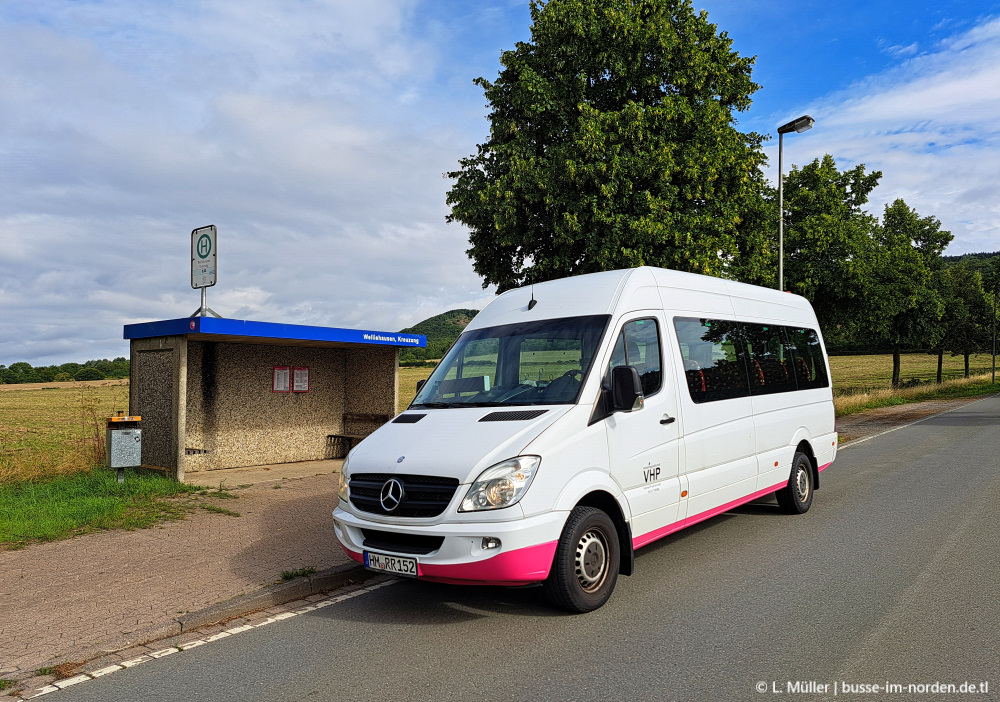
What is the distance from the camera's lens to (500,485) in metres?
4.52

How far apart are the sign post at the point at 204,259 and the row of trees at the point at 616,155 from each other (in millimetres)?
7292

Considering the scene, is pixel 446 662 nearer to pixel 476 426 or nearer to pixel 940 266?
pixel 476 426

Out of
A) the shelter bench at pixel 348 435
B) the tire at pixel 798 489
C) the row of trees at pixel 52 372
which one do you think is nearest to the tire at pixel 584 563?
the tire at pixel 798 489

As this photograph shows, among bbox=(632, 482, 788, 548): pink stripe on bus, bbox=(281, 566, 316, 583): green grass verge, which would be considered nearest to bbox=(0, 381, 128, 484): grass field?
bbox=(281, 566, 316, 583): green grass verge

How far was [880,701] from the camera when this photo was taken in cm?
354

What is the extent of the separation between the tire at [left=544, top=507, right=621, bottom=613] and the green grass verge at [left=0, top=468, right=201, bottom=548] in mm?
5361

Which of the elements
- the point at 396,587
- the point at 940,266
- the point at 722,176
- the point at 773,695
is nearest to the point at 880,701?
the point at 773,695

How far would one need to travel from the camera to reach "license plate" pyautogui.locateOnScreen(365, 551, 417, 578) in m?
4.73

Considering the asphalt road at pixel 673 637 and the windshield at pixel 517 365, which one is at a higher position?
the windshield at pixel 517 365

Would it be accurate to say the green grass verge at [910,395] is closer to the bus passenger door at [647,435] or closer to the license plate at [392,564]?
the bus passenger door at [647,435]

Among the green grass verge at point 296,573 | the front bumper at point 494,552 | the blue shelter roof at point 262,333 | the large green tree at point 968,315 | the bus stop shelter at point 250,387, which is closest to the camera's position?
the front bumper at point 494,552

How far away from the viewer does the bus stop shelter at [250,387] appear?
10695 mm

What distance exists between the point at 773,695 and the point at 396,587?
317 centimetres

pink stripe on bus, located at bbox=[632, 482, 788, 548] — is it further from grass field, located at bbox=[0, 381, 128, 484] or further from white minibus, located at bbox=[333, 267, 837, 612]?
grass field, located at bbox=[0, 381, 128, 484]
